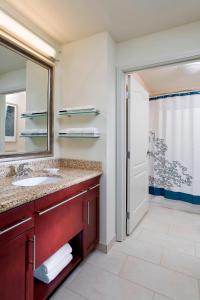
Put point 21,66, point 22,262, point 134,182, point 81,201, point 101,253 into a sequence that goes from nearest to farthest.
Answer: point 22,262 < point 81,201 < point 21,66 < point 101,253 < point 134,182

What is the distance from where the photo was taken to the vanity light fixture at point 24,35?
149cm

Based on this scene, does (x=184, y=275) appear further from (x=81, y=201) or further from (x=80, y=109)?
(x=80, y=109)

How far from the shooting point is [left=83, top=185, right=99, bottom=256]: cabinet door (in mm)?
1676

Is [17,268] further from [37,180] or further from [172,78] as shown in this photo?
[172,78]

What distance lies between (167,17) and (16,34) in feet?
4.56

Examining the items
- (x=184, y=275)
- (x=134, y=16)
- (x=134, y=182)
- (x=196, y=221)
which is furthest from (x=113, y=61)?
(x=196, y=221)

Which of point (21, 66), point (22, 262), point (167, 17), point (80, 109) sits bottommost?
point (22, 262)

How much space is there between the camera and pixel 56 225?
130 centimetres

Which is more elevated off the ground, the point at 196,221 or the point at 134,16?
the point at 134,16

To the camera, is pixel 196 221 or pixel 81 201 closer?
pixel 81 201

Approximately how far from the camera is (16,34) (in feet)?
5.24

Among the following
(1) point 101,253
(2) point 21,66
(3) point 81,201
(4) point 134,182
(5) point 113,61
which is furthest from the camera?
(4) point 134,182

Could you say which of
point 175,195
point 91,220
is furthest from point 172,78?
point 91,220

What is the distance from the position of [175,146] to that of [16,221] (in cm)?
291
